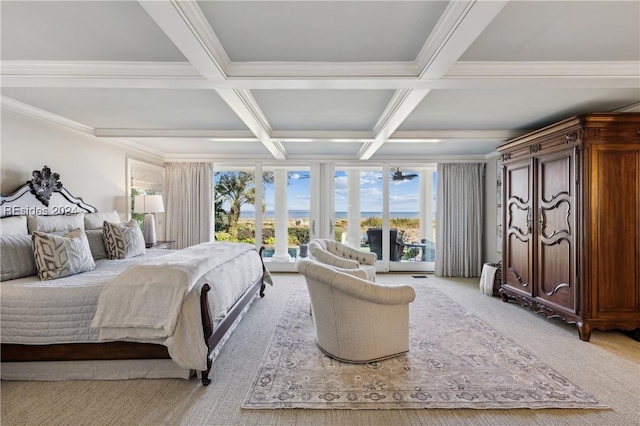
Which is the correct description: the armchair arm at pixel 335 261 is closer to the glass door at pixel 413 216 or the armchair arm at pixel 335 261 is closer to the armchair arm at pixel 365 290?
the armchair arm at pixel 365 290

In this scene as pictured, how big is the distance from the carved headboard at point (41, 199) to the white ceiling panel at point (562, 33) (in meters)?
4.24

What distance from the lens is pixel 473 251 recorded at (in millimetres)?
6309

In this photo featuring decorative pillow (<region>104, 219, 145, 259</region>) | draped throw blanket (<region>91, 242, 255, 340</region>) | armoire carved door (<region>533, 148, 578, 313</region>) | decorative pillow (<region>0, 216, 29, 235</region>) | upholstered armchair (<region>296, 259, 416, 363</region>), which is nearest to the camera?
draped throw blanket (<region>91, 242, 255, 340</region>)

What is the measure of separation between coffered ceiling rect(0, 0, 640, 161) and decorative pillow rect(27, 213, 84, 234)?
3.72 feet

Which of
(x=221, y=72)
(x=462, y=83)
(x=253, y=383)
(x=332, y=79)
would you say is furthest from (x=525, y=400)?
(x=221, y=72)

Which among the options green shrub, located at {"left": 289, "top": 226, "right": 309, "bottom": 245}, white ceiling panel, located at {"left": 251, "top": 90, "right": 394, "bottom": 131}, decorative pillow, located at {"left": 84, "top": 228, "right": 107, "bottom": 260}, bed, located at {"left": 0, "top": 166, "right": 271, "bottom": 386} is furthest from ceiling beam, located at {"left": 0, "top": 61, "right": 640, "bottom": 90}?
green shrub, located at {"left": 289, "top": 226, "right": 309, "bottom": 245}

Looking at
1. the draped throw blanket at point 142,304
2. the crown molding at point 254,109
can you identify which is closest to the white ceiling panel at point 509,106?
the crown molding at point 254,109

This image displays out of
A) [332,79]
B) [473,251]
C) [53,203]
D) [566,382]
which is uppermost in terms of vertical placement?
[332,79]

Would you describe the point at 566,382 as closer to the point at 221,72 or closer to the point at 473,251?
the point at 221,72

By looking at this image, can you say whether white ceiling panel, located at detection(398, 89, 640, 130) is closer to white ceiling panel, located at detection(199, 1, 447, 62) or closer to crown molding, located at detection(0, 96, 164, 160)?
white ceiling panel, located at detection(199, 1, 447, 62)

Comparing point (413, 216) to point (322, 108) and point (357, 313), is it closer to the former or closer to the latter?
point (322, 108)

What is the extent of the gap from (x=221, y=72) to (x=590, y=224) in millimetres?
3670

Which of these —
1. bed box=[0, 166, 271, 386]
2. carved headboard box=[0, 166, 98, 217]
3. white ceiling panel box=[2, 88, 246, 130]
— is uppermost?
white ceiling panel box=[2, 88, 246, 130]

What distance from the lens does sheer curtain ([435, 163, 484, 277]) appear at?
6281 mm
